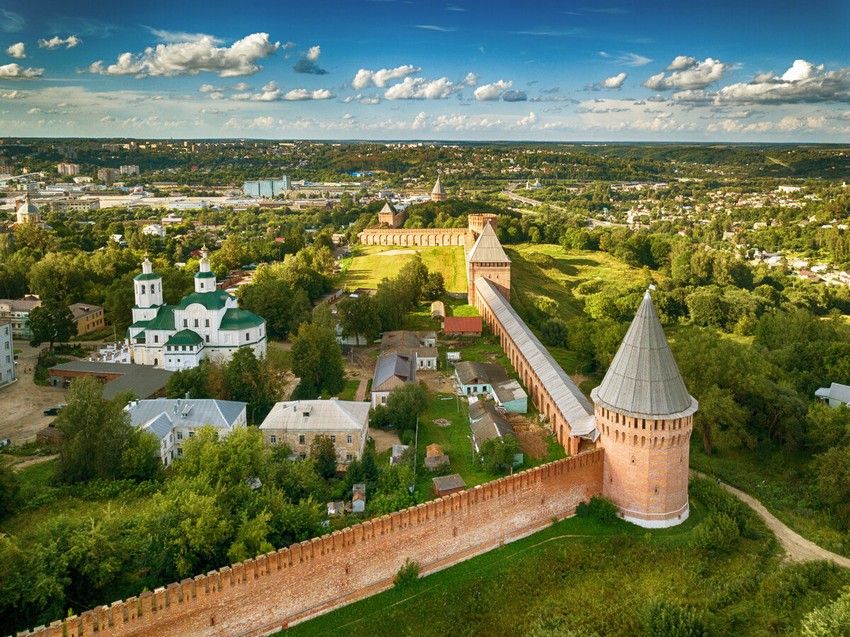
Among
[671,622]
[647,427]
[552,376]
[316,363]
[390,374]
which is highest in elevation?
[647,427]

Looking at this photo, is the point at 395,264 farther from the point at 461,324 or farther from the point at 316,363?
the point at 316,363

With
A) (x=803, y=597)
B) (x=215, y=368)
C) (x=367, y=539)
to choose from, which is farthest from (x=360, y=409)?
(x=803, y=597)

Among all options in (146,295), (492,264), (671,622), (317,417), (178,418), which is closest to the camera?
(671,622)

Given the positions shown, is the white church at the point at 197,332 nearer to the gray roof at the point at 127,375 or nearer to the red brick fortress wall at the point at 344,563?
the gray roof at the point at 127,375

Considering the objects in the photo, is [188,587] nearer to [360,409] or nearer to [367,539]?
[367,539]

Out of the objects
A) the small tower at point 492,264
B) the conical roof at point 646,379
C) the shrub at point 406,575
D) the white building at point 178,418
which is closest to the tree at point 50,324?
the white building at point 178,418

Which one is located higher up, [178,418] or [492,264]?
[492,264]

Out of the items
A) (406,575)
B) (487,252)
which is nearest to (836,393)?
(487,252)
